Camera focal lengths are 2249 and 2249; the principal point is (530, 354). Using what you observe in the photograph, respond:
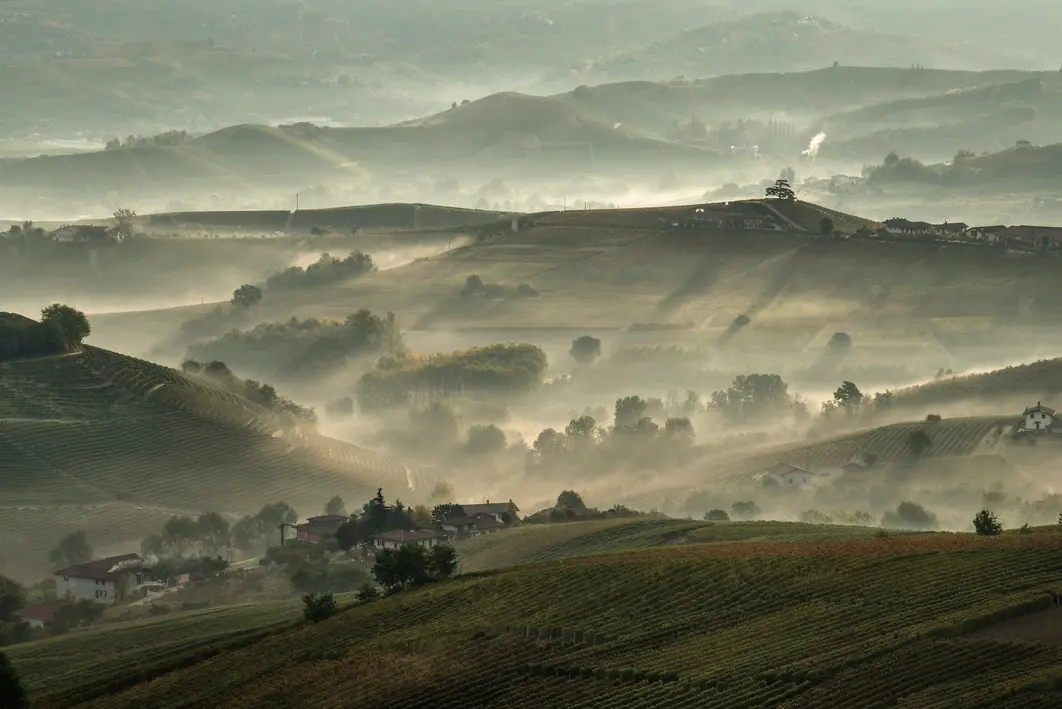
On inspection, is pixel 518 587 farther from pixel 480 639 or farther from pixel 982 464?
pixel 982 464

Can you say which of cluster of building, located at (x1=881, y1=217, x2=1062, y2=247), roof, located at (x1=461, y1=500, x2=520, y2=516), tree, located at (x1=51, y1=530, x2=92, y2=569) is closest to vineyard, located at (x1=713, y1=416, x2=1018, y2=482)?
roof, located at (x1=461, y1=500, x2=520, y2=516)

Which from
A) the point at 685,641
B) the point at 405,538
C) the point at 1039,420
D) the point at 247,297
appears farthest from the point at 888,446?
the point at 247,297

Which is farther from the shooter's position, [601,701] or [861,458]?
[861,458]

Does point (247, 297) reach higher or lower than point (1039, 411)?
higher

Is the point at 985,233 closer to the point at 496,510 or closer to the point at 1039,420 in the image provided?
the point at 1039,420

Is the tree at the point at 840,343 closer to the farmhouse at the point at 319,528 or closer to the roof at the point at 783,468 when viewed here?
the roof at the point at 783,468

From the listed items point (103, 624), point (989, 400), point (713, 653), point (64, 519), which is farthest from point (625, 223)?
point (713, 653)

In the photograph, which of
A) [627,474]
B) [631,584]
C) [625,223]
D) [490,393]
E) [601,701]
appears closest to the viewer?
[601,701]
